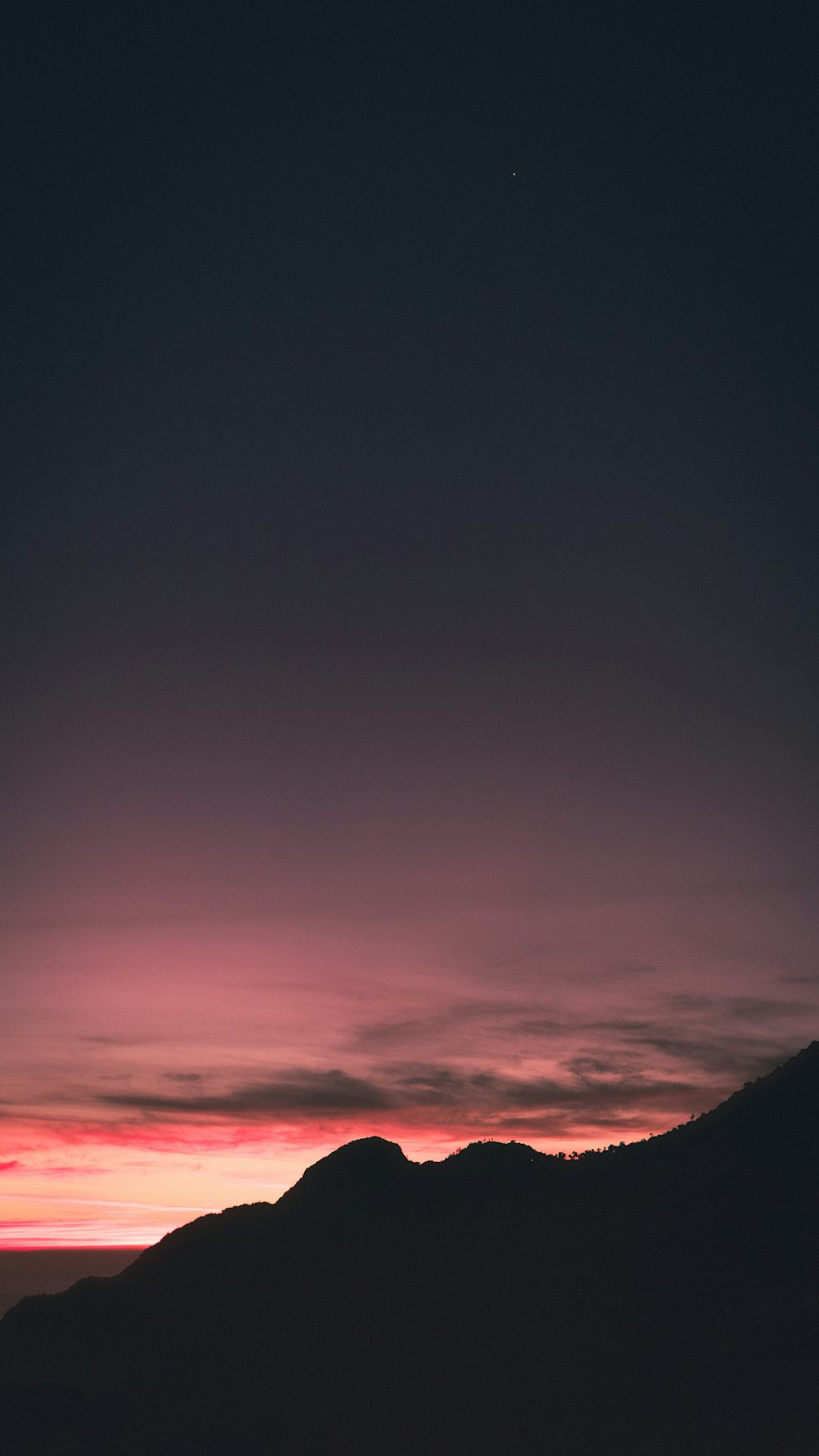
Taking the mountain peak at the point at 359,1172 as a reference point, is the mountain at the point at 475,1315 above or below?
below

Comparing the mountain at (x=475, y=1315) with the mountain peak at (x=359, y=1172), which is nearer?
the mountain at (x=475, y=1315)

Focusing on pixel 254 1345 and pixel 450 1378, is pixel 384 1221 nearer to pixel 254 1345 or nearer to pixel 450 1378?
pixel 254 1345

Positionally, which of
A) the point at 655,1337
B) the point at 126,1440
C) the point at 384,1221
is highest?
the point at 384,1221

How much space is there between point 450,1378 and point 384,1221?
20772 mm

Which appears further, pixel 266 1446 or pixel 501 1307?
pixel 501 1307

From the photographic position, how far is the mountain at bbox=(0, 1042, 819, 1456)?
7044 centimetres

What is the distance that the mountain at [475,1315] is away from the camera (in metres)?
70.4

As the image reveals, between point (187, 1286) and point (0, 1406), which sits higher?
point (187, 1286)

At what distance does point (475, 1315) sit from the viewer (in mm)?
83125

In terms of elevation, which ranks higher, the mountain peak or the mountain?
the mountain peak

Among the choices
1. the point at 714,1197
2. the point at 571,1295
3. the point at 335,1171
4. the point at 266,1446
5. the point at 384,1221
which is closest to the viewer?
the point at 266,1446

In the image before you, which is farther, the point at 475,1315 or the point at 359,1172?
the point at 359,1172

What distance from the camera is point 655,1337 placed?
75500 mm

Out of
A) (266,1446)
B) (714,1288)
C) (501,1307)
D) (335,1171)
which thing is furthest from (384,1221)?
(714,1288)
